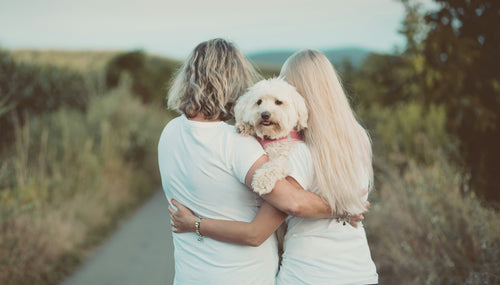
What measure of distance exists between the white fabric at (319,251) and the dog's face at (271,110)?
28 cm

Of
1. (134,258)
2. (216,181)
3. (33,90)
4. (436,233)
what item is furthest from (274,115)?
(33,90)

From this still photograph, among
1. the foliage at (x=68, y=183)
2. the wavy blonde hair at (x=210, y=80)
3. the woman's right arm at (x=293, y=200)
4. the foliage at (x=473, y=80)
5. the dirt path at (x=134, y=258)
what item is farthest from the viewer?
the dirt path at (x=134, y=258)

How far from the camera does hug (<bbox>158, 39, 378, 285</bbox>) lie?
2.15 m

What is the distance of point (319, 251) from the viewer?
85.7 inches

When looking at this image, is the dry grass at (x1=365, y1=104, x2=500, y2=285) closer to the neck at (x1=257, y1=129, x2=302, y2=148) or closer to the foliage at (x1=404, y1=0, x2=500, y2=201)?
the foliage at (x1=404, y1=0, x2=500, y2=201)

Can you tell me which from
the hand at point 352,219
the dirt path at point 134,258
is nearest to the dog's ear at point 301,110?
the hand at point 352,219

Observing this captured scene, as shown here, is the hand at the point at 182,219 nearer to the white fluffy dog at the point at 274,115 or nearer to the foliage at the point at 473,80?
the white fluffy dog at the point at 274,115

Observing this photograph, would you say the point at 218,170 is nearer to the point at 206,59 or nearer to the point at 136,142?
the point at 206,59

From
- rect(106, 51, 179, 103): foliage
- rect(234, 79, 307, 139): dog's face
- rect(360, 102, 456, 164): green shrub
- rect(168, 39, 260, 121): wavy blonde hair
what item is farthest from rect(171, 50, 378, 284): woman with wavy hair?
rect(106, 51, 179, 103): foliage

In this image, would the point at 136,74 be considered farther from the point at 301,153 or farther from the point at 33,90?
the point at 301,153

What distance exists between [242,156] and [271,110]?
486 mm

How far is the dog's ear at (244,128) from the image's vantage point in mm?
2371

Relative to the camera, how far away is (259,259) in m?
2.24

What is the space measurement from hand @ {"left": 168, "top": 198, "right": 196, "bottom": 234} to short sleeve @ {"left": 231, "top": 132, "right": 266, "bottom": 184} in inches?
14.2
